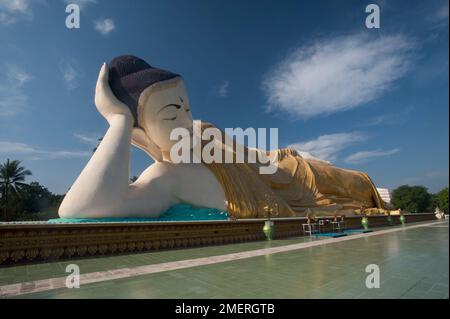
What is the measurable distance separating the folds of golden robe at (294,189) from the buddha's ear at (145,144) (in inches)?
77.1

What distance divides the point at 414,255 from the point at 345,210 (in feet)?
34.0

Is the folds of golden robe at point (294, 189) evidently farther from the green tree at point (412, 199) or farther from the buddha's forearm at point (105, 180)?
the green tree at point (412, 199)

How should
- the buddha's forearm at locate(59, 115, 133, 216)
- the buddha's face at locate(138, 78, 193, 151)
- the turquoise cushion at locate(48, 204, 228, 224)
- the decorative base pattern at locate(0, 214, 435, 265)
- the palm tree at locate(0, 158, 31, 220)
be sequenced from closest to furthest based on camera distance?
the decorative base pattern at locate(0, 214, 435, 265) → the buddha's forearm at locate(59, 115, 133, 216) → the turquoise cushion at locate(48, 204, 228, 224) → the buddha's face at locate(138, 78, 193, 151) → the palm tree at locate(0, 158, 31, 220)

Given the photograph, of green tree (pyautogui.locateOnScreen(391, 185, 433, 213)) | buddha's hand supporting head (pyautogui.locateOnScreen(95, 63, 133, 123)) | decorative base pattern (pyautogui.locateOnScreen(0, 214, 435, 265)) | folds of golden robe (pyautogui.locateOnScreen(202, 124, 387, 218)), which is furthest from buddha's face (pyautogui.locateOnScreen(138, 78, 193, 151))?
green tree (pyautogui.locateOnScreen(391, 185, 433, 213))

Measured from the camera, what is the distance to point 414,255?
199 inches

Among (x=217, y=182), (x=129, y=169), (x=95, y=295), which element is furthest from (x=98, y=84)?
(x=95, y=295)

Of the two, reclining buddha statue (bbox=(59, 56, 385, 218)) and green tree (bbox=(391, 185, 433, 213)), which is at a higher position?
reclining buddha statue (bbox=(59, 56, 385, 218))

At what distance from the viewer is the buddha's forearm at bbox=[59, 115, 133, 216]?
7.19 m

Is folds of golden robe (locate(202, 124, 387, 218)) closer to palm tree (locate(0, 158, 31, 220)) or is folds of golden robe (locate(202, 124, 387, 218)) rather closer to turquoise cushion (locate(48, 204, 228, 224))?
turquoise cushion (locate(48, 204, 228, 224))

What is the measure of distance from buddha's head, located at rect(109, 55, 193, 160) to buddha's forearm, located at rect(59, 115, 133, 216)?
1174mm

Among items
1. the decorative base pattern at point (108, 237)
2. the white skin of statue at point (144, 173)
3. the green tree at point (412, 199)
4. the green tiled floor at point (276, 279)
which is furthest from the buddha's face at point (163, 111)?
the green tree at point (412, 199)

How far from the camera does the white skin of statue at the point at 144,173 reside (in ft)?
24.1

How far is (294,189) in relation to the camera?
14.3 meters
